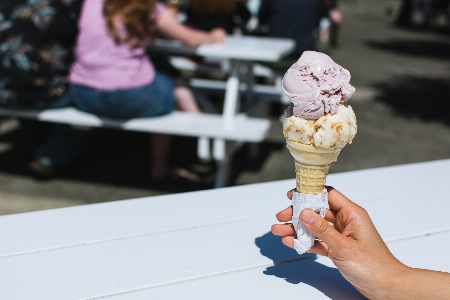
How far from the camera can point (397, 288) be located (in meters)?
1.11

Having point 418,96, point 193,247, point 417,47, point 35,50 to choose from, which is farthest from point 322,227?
point 417,47

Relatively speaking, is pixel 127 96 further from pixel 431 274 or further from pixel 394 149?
pixel 394 149

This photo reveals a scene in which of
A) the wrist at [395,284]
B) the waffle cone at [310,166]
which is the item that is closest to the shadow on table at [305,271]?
the wrist at [395,284]

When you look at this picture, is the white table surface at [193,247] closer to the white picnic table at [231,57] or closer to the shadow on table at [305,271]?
the shadow on table at [305,271]

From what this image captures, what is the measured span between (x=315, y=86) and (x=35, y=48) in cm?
252

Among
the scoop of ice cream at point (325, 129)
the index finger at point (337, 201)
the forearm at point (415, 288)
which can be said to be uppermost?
the scoop of ice cream at point (325, 129)

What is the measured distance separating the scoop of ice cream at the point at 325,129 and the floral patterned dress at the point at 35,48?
245 centimetres

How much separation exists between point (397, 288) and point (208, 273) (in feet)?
1.50

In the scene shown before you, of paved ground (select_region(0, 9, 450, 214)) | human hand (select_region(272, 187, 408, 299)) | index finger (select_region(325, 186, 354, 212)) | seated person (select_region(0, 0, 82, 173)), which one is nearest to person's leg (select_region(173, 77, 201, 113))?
paved ground (select_region(0, 9, 450, 214))

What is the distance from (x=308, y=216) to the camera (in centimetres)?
113

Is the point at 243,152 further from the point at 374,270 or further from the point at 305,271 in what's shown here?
the point at 374,270

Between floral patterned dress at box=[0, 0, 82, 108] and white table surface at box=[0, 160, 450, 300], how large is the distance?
1890mm

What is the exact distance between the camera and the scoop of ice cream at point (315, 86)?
1116mm

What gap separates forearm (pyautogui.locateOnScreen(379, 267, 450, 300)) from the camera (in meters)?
1.11
